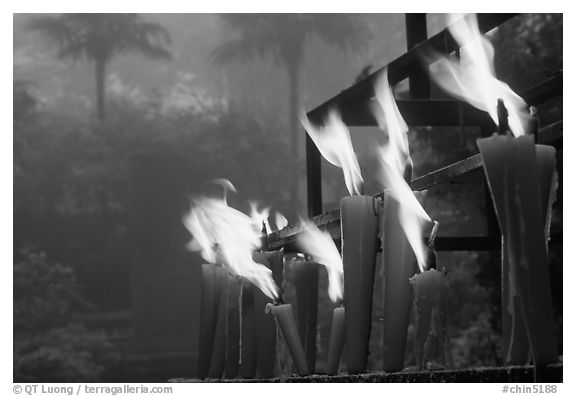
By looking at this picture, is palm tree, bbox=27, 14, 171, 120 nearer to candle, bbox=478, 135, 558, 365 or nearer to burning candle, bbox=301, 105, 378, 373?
burning candle, bbox=301, 105, 378, 373

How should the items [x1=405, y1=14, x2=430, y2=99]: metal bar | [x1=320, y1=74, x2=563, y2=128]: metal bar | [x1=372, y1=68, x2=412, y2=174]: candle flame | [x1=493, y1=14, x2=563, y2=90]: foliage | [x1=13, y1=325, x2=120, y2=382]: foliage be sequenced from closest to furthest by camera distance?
[x1=372, y1=68, x2=412, y2=174]: candle flame, [x1=405, y1=14, x2=430, y2=99]: metal bar, [x1=320, y1=74, x2=563, y2=128]: metal bar, [x1=493, y1=14, x2=563, y2=90]: foliage, [x1=13, y1=325, x2=120, y2=382]: foliage

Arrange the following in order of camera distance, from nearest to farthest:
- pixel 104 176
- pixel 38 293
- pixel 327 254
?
pixel 327 254 → pixel 38 293 → pixel 104 176

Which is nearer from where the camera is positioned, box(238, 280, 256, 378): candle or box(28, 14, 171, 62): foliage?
box(238, 280, 256, 378): candle

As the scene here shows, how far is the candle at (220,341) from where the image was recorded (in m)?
2.97

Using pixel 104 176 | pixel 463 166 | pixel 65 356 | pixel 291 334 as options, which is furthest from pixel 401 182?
pixel 104 176

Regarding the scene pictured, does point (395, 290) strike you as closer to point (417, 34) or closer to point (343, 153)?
point (343, 153)

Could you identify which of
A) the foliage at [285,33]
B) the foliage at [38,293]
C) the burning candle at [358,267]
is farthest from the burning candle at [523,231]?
the foliage at [285,33]

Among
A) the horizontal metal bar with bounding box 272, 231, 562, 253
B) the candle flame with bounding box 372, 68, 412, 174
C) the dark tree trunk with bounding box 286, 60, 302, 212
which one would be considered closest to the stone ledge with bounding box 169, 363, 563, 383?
the candle flame with bounding box 372, 68, 412, 174

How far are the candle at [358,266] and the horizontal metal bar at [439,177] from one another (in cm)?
24

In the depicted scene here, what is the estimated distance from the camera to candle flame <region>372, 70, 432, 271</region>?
189 cm

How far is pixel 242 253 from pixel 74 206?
28.1 meters

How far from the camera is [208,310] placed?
2.91m

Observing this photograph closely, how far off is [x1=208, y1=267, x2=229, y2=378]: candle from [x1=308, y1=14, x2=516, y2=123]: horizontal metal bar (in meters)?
1.08

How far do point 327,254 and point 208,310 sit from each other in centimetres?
47
